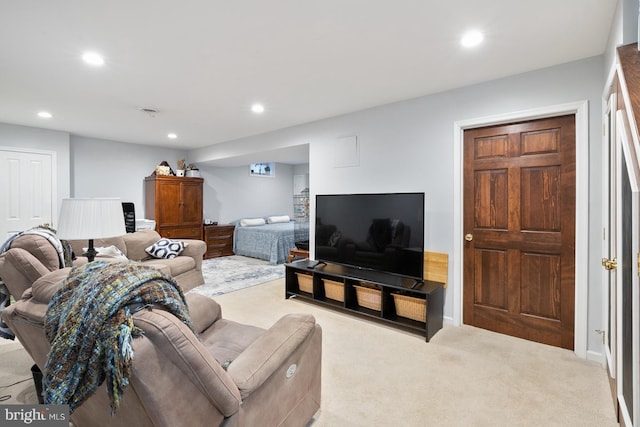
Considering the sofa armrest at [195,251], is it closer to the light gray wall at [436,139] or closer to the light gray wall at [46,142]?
the light gray wall at [436,139]

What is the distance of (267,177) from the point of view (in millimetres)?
8406

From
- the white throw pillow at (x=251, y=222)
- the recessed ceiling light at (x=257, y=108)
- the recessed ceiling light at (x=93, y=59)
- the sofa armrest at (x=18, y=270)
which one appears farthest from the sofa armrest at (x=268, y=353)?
the white throw pillow at (x=251, y=222)

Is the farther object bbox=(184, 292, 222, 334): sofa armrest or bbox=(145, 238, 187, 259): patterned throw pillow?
bbox=(145, 238, 187, 259): patterned throw pillow

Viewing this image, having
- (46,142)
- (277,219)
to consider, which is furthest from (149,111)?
(277,219)

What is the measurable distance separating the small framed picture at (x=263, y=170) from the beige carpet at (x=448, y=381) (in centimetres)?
571

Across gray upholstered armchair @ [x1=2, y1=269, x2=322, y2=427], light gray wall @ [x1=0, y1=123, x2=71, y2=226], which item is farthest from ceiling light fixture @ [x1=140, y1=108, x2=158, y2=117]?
gray upholstered armchair @ [x1=2, y1=269, x2=322, y2=427]

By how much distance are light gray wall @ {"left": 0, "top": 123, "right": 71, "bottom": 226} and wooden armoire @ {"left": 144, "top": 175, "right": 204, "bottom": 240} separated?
126 centimetres

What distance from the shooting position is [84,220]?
1.92 meters

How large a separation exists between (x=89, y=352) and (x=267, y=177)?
300 inches

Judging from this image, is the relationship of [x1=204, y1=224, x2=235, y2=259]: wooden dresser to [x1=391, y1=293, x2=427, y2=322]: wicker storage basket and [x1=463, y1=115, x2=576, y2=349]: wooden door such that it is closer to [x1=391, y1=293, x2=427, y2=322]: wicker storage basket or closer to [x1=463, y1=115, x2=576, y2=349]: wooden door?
[x1=391, y1=293, x2=427, y2=322]: wicker storage basket

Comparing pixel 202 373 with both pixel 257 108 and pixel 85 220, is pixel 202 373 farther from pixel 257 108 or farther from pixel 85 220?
pixel 257 108

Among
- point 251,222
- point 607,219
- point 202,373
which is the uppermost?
point 607,219

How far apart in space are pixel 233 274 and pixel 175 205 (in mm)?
2004

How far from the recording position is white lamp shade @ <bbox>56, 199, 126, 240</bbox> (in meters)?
1.90
